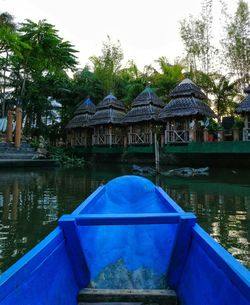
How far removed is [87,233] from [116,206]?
1.61 metres

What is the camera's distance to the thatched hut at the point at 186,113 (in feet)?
69.7

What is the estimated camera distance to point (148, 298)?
282 centimetres

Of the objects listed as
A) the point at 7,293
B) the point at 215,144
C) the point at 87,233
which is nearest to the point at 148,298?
the point at 87,233

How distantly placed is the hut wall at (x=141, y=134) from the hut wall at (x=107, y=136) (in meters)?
2.13

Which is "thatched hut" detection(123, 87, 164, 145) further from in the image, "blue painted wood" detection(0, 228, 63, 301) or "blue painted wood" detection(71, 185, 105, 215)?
"blue painted wood" detection(0, 228, 63, 301)

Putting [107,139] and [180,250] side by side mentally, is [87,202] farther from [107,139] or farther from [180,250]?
[107,139]

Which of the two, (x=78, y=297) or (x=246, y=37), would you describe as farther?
(x=246, y=37)

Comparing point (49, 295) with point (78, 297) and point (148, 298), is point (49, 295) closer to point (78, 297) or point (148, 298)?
point (78, 297)

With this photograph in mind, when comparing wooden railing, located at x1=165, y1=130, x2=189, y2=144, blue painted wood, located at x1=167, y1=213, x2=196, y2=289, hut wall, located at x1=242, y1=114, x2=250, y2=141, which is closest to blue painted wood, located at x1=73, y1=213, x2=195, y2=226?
blue painted wood, located at x1=167, y1=213, x2=196, y2=289

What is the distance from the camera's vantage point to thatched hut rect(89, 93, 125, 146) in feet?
88.9

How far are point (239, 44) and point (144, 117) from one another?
9405mm

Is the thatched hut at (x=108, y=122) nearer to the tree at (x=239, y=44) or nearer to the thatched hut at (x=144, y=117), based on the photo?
the thatched hut at (x=144, y=117)

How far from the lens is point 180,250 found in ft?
9.14

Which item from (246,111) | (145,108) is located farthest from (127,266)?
(145,108)
